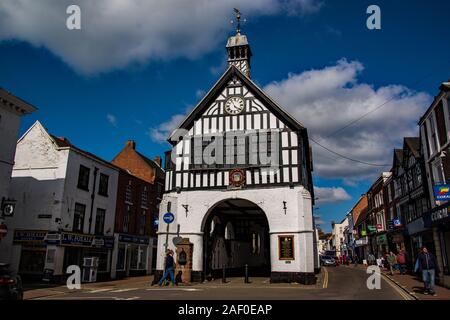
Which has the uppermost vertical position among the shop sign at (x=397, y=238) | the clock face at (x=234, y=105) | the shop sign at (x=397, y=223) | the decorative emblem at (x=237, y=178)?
the clock face at (x=234, y=105)

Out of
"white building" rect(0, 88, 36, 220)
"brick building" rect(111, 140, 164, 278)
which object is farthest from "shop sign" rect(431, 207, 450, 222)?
"white building" rect(0, 88, 36, 220)

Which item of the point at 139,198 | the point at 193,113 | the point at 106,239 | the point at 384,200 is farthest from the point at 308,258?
the point at 384,200

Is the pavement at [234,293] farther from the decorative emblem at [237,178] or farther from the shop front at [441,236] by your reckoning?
the decorative emblem at [237,178]

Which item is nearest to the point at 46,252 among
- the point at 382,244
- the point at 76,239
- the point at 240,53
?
the point at 76,239

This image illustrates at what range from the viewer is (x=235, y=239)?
29703 millimetres

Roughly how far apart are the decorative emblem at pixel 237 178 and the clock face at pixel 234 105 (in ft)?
12.9

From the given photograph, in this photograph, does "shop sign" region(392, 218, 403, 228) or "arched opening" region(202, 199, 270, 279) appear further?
"shop sign" region(392, 218, 403, 228)

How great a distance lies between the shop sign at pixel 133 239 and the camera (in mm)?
28078

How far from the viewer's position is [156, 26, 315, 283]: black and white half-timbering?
1975 cm

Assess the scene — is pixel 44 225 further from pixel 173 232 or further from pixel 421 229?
pixel 421 229

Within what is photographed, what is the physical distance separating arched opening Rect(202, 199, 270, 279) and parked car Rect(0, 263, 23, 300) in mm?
12381

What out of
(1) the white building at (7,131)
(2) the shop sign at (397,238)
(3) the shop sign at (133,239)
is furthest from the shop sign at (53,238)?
(2) the shop sign at (397,238)

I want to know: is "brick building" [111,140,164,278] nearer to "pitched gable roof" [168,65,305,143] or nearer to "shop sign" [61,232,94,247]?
"shop sign" [61,232,94,247]

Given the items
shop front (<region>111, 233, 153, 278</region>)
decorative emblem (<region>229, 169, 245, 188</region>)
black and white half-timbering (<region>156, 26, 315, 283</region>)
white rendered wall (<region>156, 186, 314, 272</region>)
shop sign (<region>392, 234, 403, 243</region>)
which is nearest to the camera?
white rendered wall (<region>156, 186, 314, 272</region>)
